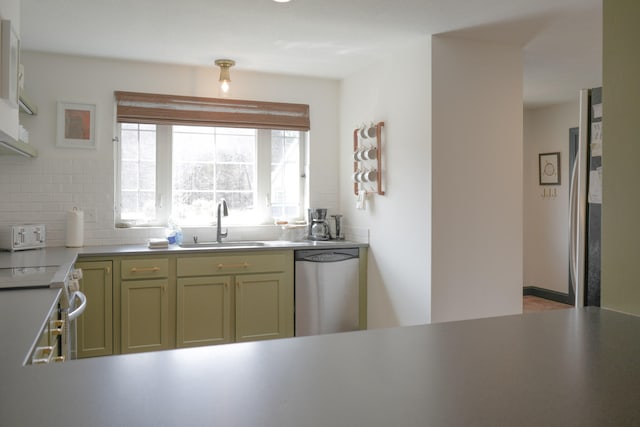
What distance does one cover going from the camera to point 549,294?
5.74 m

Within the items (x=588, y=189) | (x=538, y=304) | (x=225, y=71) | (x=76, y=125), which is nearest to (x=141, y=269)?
(x=76, y=125)

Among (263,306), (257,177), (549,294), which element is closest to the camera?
(263,306)

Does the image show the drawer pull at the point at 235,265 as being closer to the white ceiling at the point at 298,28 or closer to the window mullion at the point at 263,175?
the window mullion at the point at 263,175

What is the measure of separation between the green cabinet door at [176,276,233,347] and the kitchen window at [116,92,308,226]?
74 centimetres

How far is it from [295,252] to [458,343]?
2.91m

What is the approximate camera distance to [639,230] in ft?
4.18

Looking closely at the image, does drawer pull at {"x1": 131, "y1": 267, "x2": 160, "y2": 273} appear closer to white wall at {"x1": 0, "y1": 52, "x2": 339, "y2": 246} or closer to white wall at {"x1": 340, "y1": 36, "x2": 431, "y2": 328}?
white wall at {"x1": 0, "y1": 52, "x2": 339, "y2": 246}

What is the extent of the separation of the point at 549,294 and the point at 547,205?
40.2 inches

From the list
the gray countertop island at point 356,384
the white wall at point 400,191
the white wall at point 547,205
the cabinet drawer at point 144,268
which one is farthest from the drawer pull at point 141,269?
the white wall at point 547,205

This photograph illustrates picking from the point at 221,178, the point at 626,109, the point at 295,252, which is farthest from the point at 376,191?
the point at 626,109

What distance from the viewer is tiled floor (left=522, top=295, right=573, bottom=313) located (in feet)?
17.5

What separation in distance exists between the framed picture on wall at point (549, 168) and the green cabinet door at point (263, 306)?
11.5 feet

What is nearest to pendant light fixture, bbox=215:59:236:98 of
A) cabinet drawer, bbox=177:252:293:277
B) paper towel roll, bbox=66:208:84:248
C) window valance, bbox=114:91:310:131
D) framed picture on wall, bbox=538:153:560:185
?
window valance, bbox=114:91:310:131

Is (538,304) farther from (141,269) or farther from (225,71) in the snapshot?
(141,269)
